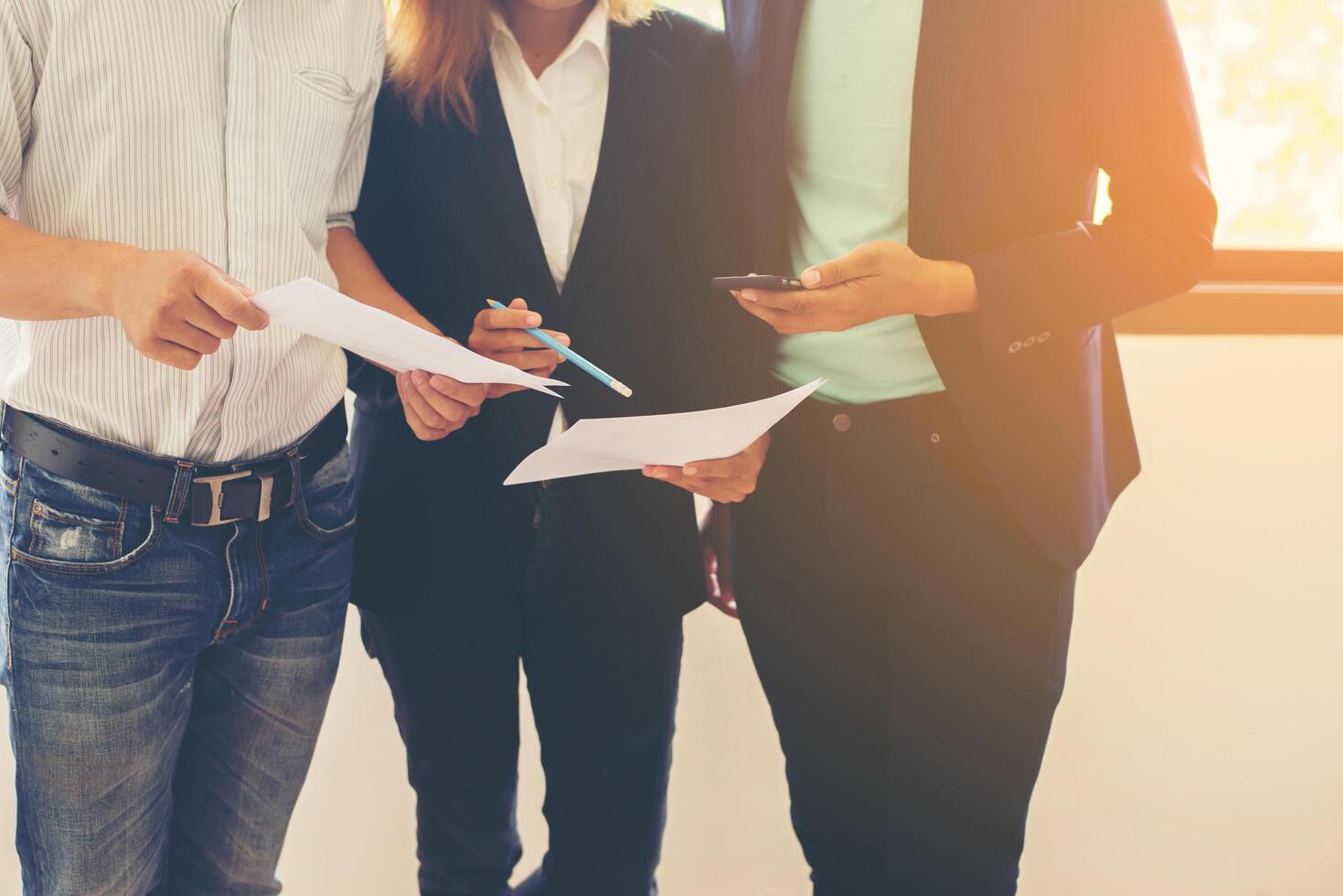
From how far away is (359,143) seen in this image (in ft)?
3.49

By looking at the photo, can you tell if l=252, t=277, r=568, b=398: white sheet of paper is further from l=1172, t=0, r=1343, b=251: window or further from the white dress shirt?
l=1172, t=0, r=1343, b=251: window

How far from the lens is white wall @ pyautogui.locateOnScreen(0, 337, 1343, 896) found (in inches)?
68.2

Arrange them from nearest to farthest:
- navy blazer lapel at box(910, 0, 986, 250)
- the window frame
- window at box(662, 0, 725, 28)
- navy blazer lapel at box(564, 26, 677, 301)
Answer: navy blazer lapel at box(910, 0, 986, 250), navy blazer lapel at box(564, 26, 677, 301), window at box(662, 0, 725, 28), the window frame

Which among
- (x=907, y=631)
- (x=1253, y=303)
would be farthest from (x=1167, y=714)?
(x=907, y=631)

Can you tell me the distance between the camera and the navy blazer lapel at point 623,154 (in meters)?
1.07

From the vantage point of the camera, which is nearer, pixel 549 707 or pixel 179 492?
pixel 179 492

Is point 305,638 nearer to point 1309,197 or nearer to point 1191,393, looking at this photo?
point 1191,393

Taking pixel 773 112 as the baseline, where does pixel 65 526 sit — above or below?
below

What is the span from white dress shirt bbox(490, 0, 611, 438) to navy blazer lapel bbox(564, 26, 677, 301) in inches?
0.7

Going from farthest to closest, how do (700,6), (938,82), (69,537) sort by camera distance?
(700,6) < (938,82) < (69,537)

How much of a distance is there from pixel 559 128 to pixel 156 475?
0.55 m

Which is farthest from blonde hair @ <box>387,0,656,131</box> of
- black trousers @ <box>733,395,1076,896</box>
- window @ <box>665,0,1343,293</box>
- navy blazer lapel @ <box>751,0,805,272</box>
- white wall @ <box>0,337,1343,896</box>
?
window @ <box>665,0,1343,293</box>

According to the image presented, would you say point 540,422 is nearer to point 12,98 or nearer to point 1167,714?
point 12,98

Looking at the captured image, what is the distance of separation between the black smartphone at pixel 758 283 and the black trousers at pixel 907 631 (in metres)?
0.24
